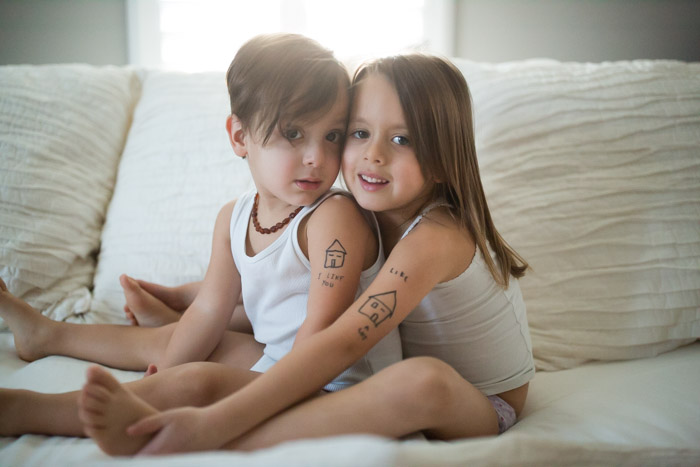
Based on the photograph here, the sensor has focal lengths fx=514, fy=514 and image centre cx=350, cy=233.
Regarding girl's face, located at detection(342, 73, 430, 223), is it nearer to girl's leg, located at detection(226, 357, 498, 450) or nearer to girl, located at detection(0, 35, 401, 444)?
girl, located at detection(0, 35, 401, 444)

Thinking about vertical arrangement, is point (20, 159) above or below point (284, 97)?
below

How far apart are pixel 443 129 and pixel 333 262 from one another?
276 millimetres

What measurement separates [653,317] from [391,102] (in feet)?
2.36

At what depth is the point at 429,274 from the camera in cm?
76

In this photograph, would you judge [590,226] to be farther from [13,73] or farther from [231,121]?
[13,73]

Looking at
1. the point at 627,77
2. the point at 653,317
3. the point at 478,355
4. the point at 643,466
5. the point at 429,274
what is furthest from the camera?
the point at 627,77

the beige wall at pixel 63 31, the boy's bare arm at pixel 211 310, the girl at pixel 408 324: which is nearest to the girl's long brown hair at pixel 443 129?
the girl at pixel 408 324

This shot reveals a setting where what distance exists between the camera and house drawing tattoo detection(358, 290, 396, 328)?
710mm

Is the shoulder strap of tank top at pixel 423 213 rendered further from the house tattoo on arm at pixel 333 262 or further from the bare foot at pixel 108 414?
the bare foot at pixel 108 414

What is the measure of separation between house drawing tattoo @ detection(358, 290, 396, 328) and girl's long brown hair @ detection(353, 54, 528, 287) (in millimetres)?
208

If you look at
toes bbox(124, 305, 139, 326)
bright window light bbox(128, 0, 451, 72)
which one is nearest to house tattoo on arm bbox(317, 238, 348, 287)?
toes bbox(124, 305, 139, 326)

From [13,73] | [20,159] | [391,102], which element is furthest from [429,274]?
[13,73]

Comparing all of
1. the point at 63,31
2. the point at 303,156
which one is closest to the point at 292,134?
the point at 303,156

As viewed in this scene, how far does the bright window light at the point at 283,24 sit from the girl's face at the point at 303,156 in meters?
1.24
